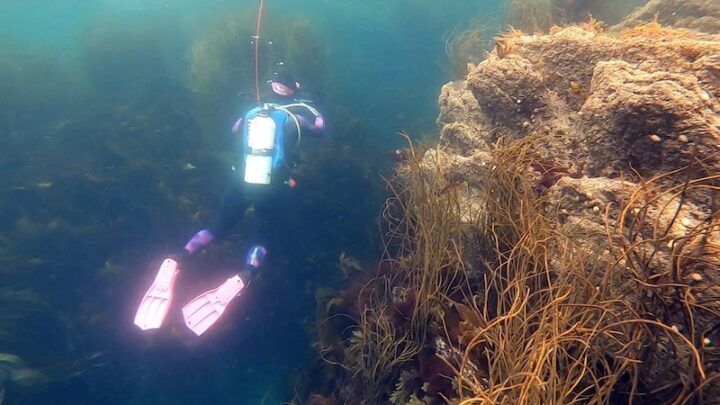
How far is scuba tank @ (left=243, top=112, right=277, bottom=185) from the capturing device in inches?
185

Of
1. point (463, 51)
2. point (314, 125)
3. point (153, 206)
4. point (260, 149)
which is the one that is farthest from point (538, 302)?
point (463, 51)

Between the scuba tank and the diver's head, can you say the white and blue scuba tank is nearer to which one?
the scuba tank

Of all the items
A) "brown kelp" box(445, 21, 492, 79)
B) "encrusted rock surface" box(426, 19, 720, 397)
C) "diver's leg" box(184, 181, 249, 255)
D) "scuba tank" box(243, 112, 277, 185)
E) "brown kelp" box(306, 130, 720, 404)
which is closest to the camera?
"brown kelp" box(306, 130, 720, 404)

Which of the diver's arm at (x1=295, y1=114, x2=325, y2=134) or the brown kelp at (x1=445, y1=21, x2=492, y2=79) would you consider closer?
the diver's arm at (x1=295, y1=114, x2=325, y2=134)

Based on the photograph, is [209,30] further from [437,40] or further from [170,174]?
[437,40]

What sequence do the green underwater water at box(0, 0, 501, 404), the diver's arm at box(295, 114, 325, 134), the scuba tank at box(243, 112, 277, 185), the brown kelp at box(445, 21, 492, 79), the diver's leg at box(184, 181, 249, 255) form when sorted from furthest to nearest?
the brown kelp at box(445, 21, 492, 79) < the diver's arm at box(295, 114, 325, 134) < the diver's leg at box(184, 181, 249, 255) < the green underwater water at box(0, 0, 501, 404) < the scuba tank at box(243, 112, 277, 185)

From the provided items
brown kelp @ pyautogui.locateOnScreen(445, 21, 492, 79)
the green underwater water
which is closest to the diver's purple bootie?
the green underwater water

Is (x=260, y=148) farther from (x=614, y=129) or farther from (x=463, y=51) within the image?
(x=463, y=51)

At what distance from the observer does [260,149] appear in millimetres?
4707

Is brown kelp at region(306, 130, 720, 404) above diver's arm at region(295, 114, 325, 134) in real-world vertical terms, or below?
below

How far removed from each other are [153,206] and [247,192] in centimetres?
296

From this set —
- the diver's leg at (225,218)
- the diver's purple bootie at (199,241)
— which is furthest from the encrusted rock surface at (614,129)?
the diver's purple bootie at (199,241)

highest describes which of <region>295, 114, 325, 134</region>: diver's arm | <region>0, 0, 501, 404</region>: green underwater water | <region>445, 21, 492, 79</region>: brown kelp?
<region>445, 21, 492, 79</region>: brown kelp

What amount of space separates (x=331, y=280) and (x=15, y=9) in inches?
1358
